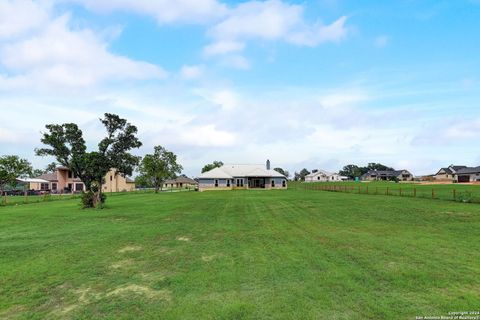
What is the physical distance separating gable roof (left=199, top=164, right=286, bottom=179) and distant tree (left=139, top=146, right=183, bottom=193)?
Answer: 8.60 metres

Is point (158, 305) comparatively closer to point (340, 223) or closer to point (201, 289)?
point (201, 289)

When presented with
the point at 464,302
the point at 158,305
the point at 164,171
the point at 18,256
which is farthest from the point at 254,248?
the point at 164,171

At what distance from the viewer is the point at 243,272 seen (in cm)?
742

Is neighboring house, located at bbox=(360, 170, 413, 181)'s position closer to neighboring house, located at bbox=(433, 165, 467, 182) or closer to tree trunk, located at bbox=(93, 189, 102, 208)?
neighboring house, located at bbox=(433, 165, 467, 182)

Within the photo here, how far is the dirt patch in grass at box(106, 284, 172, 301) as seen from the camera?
609cm

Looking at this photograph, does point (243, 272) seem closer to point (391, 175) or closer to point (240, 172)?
point (240, 172)

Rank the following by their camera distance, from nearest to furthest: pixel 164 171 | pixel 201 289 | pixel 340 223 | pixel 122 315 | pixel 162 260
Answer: pixel 122 315 → pixel 201 289 → pixel 162 260 → pixel 340 223 → pixel 164 171

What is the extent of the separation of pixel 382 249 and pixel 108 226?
444 inches

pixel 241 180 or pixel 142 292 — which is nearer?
pixel 142 292

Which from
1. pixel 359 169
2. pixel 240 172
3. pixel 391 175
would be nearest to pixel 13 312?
pixel 240 172

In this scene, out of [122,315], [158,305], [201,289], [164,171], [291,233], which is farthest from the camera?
[164,171]

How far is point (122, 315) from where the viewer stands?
5312 mm

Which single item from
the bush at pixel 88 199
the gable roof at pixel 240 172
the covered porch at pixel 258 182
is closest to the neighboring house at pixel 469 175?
the gable roof at pixel 240 172

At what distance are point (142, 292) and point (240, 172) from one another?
5976 centimetres
